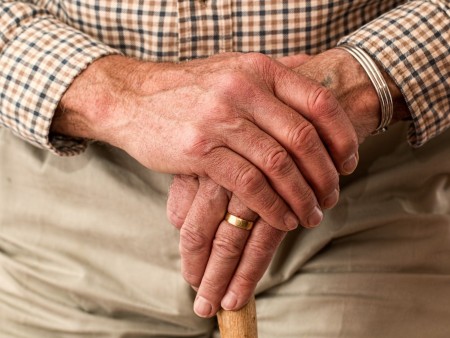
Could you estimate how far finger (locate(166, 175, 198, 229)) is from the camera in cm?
105

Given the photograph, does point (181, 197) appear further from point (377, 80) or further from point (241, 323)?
point (377, 80)

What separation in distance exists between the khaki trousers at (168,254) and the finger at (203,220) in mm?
200

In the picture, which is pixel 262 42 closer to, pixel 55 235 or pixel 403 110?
pixel 403 110

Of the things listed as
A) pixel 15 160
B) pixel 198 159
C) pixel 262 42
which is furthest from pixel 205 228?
pixel 15 160

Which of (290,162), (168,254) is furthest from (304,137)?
(168,254)

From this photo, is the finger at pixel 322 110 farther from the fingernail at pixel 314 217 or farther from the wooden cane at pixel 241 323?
the wooden cane at pixel 241 323

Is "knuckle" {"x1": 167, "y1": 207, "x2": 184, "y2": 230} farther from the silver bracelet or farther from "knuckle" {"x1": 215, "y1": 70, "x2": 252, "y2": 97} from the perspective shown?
the silver bracelet

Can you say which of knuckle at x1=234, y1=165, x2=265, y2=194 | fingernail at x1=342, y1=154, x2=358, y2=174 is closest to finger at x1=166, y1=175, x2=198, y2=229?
knuckle at x1=234, y1=165, x2=265, y2=194

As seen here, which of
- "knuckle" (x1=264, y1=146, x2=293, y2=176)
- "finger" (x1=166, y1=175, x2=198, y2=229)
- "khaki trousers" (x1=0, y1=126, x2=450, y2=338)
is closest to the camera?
"knuckle" (x1=264, y1=146, x2=293, y2=176)

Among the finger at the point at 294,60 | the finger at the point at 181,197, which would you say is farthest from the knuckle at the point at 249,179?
the finger at the point at 294,60

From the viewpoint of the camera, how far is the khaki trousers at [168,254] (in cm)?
118

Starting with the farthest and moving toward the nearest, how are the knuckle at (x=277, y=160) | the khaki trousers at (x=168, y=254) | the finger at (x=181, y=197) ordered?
the khaki trousers at (x=168, y=254)
the finger at (x=181, y=197)
the knuckle at (x=277, y=160)

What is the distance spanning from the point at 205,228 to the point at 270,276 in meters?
0.24

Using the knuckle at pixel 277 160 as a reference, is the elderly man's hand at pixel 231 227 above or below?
below
